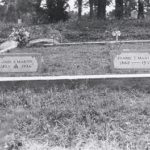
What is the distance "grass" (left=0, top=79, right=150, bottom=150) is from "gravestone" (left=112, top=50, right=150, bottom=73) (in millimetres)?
1454

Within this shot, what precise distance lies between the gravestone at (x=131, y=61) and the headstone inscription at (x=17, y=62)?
1.75 m

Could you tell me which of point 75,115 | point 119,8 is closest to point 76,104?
point 75,115

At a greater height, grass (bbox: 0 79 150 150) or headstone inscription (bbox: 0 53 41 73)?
headstone inscription (bbox: 0 53 41 73)

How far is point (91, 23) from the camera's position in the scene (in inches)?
920

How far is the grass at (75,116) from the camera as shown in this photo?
3.88m

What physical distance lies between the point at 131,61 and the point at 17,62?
2.46 m

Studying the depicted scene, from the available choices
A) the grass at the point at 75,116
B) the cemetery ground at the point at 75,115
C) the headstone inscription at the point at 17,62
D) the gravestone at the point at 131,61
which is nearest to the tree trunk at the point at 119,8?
the gravestone at the point at 131,61

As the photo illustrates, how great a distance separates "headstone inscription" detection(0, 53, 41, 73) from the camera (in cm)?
721

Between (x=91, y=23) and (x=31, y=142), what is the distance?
20031 millimetres

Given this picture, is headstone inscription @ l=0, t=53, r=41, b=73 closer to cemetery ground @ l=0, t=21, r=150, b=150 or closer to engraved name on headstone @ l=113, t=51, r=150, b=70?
cemetery ground @ l=0, t=21, r=150, b=150

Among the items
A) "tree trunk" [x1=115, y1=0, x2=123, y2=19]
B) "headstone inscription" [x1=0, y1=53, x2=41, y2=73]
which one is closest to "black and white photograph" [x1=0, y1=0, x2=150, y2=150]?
"headstone inscription" [x1=0, y1=53, x2=41, y2=73]

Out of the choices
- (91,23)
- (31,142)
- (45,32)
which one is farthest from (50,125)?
(91,23)

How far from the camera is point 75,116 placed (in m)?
4.61

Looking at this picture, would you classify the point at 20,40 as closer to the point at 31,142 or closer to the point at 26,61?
the point at 26,61
